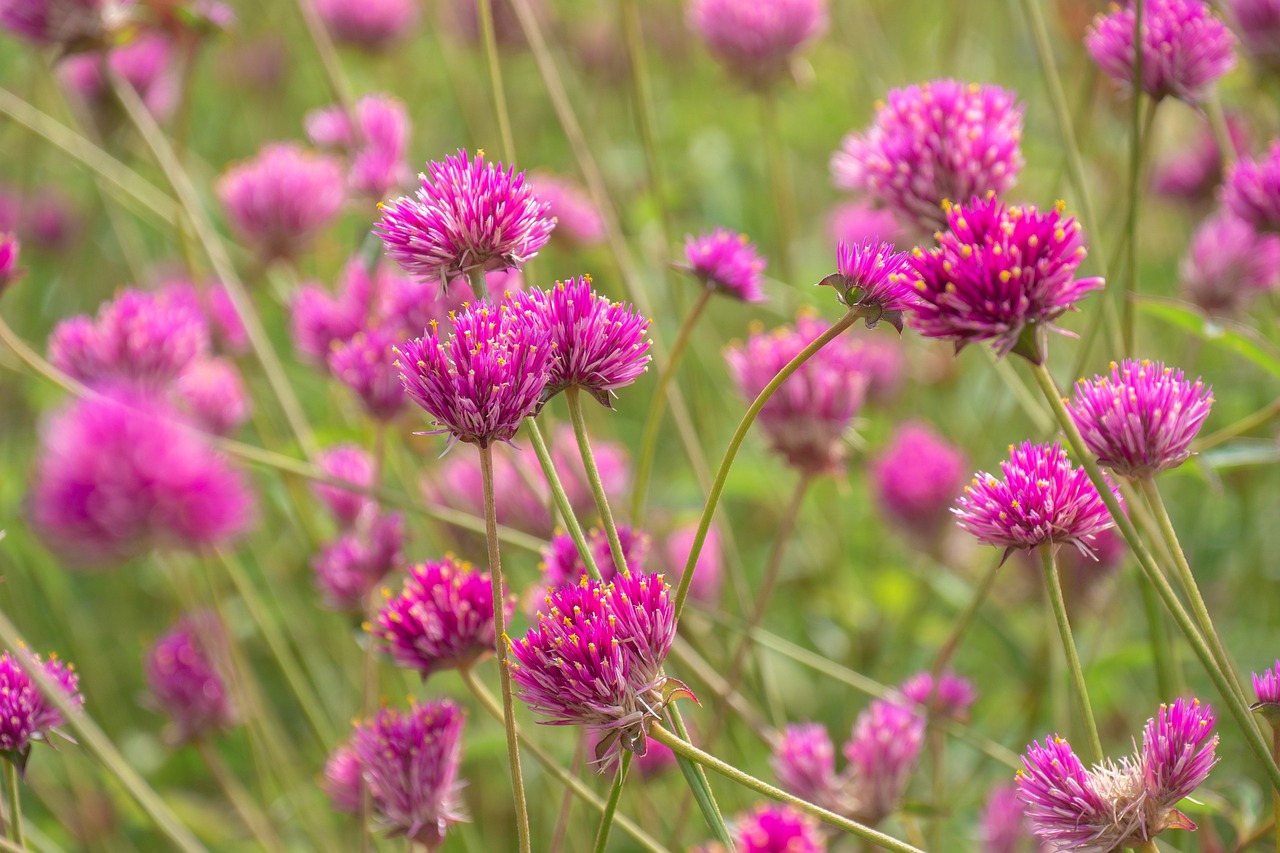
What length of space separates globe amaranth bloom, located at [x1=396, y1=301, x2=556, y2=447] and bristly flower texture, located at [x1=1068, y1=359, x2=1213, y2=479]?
459 mm

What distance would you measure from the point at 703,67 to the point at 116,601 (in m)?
2.74

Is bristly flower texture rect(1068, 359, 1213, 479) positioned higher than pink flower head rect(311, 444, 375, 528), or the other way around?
bristly flower texture rect(1068, 359, 1213, 479)

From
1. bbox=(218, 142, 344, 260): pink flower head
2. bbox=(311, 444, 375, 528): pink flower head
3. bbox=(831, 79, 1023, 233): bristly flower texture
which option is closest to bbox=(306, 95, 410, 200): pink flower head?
bbox=(218, 142, 344, 260): pink flower head

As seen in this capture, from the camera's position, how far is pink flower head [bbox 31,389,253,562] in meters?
0.75

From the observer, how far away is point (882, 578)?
211 centimetres

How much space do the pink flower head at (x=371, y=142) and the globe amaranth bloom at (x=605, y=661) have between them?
0.90 metres

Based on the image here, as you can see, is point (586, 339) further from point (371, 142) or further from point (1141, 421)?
point (371, 142)

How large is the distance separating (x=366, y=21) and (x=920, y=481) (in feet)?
5.21

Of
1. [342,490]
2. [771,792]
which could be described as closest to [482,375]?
[771,792]

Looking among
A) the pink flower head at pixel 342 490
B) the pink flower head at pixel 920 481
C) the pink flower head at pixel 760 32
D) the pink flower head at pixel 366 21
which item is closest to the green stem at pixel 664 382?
the pink flower head at pixel 342 490

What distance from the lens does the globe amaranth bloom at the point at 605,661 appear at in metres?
0.82

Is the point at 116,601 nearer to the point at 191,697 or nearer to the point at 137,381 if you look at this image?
the point at 191,697

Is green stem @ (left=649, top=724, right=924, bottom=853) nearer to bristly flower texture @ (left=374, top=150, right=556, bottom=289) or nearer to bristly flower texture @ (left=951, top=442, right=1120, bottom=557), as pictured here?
bristly flower texture @ (left=951, top=442, right=1120, bottom=557)

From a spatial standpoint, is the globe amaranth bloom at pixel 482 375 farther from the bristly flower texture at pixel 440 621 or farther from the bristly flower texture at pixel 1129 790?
the bristly flower texture at pixel 1129 790
